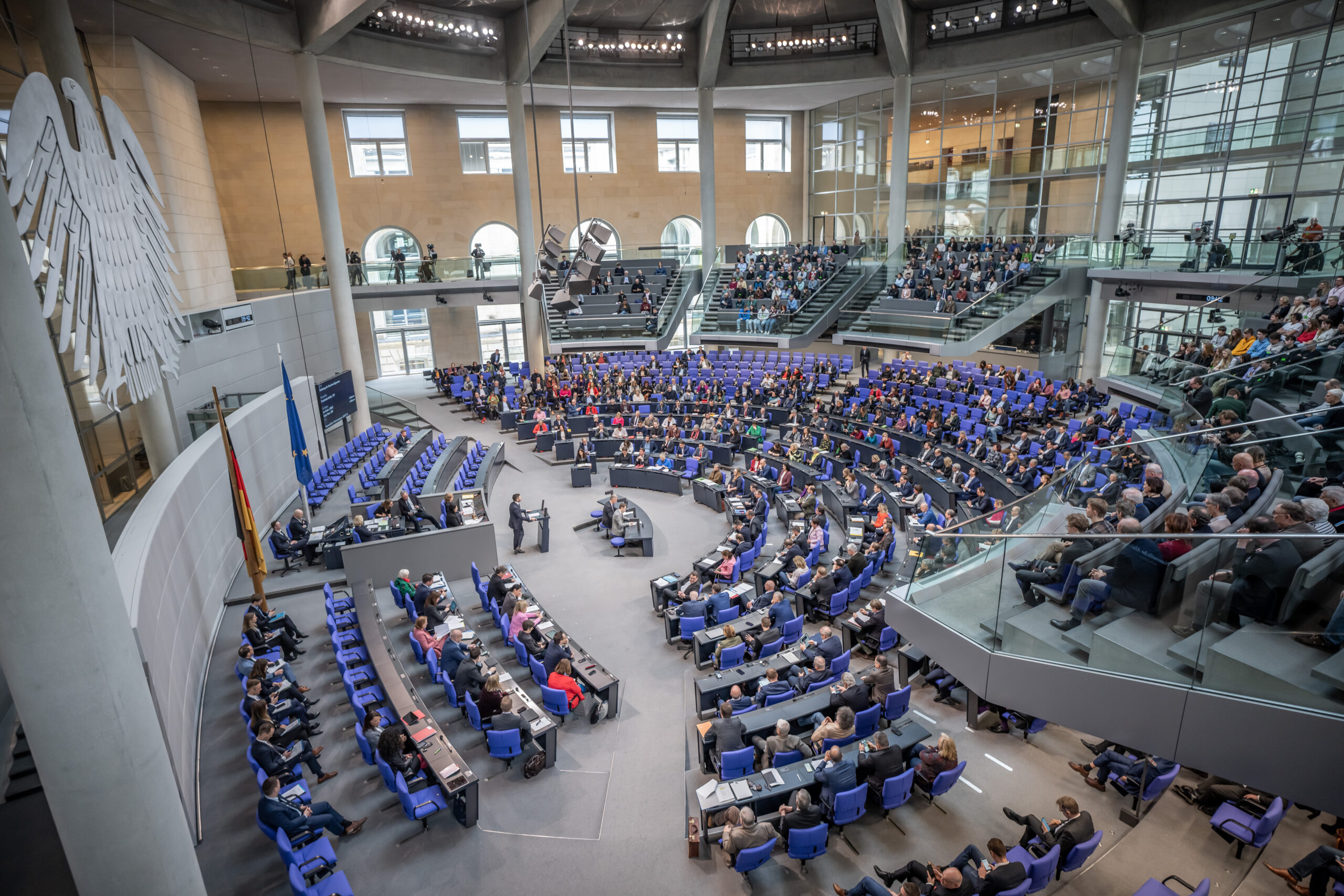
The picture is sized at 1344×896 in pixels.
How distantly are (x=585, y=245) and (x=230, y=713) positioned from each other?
8638mm

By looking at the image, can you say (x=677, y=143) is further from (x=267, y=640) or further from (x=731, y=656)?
(x=267, y=640)

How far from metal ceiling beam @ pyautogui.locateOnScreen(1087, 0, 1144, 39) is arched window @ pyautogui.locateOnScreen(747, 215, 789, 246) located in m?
15.9

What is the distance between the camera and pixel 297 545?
41.3 ft

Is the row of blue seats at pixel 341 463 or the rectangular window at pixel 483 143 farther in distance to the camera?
the rectangular window at pixel 483 143

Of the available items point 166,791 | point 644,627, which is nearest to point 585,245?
point 644,627

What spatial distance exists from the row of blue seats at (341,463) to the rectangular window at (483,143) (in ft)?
46.6

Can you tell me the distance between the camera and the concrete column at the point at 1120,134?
20281 millimetres

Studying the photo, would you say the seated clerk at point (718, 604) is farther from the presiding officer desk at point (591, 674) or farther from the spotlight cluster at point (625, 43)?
the spotlight cluster at point (625, 43)

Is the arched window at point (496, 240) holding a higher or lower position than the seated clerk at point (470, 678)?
higher

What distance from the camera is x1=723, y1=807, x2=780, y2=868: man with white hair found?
612 cm

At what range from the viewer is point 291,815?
20.6ft

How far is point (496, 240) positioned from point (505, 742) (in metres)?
27.4

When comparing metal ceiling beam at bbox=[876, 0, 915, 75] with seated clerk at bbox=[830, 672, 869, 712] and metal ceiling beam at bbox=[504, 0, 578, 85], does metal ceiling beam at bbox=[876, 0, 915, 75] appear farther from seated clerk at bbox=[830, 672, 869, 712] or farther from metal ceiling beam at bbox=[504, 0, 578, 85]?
seated clerk at bbox=[830, 672, 869, 712]

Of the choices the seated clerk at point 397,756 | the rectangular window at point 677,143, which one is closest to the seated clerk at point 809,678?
the seated clerk at point 397,756
